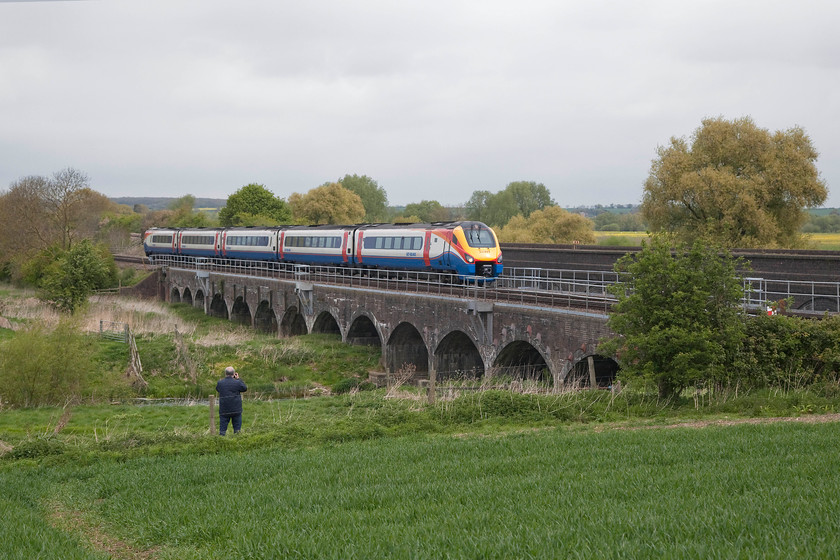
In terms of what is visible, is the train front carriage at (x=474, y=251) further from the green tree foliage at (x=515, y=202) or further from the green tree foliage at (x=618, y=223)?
the green tree foliage at (x=618, y=223)

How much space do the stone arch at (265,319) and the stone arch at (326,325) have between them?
6.52 meters

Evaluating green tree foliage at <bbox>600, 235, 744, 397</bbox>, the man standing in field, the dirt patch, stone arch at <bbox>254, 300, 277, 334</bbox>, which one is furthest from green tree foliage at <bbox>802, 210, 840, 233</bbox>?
the dirt patch

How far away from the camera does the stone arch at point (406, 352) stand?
117ft

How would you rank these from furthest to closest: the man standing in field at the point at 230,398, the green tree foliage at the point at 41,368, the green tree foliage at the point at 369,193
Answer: the green tree foliage at the point at 369,193, the green tree foliage at the point at 41,368, the man standing in field at the point at 230,398

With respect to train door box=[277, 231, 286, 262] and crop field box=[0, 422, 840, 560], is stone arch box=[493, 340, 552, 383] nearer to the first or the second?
crop field box=[0, 422, 840, 560]

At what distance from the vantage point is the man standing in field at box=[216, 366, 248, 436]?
662 inches

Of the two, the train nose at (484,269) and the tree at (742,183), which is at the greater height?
the tree at (742,183)

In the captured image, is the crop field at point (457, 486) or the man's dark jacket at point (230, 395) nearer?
the crop field at point (457, 486)

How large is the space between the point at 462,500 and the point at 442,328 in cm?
2142

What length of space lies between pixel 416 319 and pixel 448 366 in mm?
2276

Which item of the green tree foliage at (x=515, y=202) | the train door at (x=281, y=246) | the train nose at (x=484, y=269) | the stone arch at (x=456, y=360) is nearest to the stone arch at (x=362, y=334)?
the train nose at (x=484, y=269)

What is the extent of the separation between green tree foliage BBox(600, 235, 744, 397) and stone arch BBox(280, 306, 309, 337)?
1210 inches

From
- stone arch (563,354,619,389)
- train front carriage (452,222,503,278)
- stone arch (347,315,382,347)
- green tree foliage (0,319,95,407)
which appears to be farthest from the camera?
stone arch (347,315,382,347)

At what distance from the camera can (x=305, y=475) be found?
12023mm
